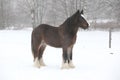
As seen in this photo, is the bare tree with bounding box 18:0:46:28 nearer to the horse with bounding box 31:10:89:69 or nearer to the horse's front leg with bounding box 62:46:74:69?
the horse with bounding box 31:10:89:69

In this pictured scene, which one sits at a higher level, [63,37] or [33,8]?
[33,8]

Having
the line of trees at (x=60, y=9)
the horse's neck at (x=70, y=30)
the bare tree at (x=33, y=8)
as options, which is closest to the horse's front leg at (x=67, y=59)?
the horse's neck at (x=70, y=30)

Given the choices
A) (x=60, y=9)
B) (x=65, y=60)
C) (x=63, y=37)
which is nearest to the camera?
(x=65, y=60)

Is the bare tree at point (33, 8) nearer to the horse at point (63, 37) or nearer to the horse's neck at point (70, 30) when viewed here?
the horse at point (63, 37)

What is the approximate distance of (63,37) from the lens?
7.88 meters

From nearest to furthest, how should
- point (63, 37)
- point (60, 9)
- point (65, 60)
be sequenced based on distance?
point (65, 60) < point (63, 37) < point (60, 9)

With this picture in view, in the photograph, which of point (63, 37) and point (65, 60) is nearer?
point (65, 60)

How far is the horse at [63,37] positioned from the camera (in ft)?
25.6

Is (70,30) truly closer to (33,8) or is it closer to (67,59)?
(67,59)

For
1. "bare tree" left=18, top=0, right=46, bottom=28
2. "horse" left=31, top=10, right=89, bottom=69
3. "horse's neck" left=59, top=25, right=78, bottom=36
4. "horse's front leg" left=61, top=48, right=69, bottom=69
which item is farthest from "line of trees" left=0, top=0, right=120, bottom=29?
"horse's front leg" left=61, top=48, right=69, bottom=69

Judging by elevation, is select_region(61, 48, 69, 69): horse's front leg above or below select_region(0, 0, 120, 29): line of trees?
below

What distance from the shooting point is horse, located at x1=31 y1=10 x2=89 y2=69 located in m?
7.79

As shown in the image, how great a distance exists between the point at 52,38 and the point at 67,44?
23.7 inches

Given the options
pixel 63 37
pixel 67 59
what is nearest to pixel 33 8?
pixel 63 37
